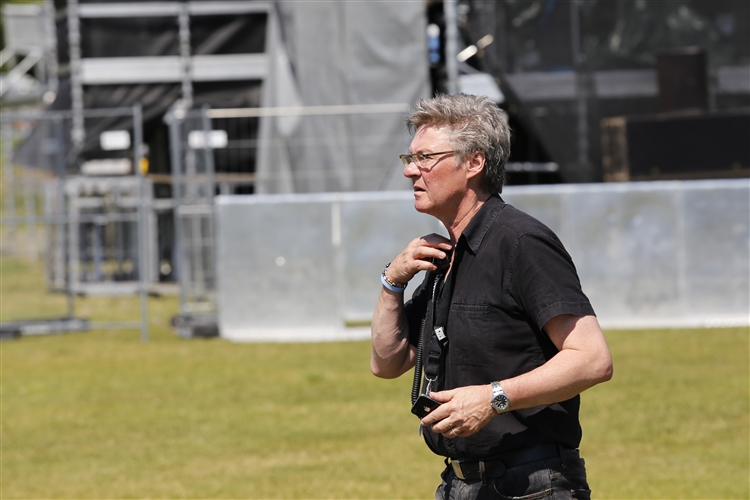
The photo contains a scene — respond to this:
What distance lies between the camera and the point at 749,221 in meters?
13.0

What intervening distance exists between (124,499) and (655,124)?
29.1ft

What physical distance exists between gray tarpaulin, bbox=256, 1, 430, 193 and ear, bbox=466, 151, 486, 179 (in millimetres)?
11136

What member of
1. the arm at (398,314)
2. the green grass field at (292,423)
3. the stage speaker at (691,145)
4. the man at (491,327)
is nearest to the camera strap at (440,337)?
the man at (491,327)

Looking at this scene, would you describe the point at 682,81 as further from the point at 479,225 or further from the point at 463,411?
the point at 463,411

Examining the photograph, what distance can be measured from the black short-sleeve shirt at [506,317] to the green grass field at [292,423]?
3.46 m

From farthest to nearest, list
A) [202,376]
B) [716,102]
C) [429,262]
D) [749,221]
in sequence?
[716,102] < [749,221] < [202,376] < [429,262]

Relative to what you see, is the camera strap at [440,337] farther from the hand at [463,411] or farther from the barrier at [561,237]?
the barrier at [561,237]

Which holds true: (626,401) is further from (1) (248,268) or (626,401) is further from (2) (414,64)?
(2) (414,64)

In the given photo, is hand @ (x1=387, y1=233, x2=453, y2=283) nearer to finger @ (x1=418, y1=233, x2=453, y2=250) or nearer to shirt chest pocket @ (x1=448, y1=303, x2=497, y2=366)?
finger @ (x1=418, y1=233, x2=453, y2=250)

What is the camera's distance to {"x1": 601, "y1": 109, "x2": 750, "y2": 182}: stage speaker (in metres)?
13.4

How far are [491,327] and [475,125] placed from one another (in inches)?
24.7

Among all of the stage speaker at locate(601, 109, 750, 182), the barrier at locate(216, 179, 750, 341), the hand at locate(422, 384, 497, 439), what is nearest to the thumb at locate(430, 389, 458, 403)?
the hand at locate(422, 384, 497, 439)

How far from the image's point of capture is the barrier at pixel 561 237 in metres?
13.0

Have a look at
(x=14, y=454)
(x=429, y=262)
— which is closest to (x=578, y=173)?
(x=14, y=454)
